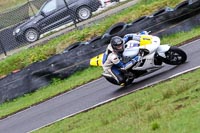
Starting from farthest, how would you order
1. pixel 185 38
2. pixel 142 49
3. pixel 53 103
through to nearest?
1. pixel 185 38
2. pixel 53 103
3. pixel 142 49

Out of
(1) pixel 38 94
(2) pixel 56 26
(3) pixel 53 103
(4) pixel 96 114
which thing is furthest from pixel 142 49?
(2) pixel 56 26

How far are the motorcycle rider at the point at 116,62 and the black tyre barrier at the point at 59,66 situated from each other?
18.8 ft

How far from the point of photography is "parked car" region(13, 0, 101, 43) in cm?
2738

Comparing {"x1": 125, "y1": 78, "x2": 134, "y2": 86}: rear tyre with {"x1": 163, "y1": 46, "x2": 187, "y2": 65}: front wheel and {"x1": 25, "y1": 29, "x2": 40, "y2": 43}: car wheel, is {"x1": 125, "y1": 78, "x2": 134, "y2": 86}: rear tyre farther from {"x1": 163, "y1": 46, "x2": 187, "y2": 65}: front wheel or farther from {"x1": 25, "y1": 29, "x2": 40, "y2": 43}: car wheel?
{"x1": 25, "y1": 29, "x2": 40, "y2": 43}: car wheel

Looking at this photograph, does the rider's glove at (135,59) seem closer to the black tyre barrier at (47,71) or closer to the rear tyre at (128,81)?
the rear tyre at (128,81)

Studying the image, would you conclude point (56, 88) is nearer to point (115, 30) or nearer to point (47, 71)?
point (47, 71)

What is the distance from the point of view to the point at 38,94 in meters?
20.3

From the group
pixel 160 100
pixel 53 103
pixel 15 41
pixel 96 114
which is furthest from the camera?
pixel 15 41

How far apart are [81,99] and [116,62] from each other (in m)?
1.74

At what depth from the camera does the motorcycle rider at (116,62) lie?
14688mm

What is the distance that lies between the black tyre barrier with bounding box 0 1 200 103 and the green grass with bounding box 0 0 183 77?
284 centimetres

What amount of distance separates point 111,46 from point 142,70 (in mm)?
980

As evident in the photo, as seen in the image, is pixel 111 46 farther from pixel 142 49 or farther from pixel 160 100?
pixel 160 100

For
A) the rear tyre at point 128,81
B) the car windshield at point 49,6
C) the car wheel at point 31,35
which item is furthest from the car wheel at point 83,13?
the rear tyre at point 128,81
